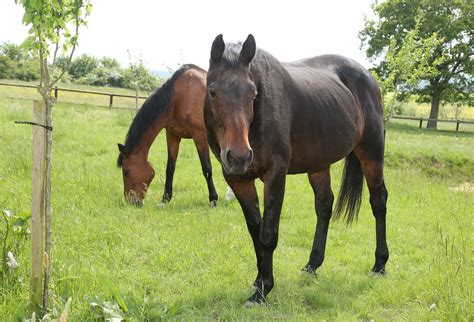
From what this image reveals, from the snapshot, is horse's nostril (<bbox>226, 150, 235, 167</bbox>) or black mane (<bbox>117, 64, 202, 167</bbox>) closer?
horse's nostril (<bbox>226, 150, 235, 167</bbox>)

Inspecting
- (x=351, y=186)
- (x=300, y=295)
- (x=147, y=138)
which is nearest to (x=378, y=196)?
(x=351, y=186)

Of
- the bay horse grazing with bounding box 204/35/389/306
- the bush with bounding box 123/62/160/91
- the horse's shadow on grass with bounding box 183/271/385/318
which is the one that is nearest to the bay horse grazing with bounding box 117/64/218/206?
the bay horse grazing with bounding box 204/35/389/306

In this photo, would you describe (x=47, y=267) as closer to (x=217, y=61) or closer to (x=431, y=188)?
(x=217, y=61)

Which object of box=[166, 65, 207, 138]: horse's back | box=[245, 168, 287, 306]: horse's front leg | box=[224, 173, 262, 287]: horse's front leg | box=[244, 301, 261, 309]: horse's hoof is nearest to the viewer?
box=[245, 168, 287, 306]: horse's front leg

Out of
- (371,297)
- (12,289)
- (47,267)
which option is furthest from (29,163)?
(371,297)

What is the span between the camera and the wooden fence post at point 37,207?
2.86 m

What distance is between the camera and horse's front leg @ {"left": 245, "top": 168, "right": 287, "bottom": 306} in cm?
359

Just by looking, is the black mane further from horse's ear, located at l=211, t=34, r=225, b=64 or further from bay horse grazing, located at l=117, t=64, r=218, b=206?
horse's ear, located at l=211, t=34, r=225, b=64

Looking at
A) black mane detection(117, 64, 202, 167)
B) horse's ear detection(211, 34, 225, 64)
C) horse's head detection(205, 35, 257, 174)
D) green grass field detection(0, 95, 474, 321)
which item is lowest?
green grass field detection(0, 95, 474, 321)

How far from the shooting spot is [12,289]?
3.35 m

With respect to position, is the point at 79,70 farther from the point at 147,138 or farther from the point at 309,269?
the point at 309,269

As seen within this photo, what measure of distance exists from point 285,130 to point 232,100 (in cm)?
70

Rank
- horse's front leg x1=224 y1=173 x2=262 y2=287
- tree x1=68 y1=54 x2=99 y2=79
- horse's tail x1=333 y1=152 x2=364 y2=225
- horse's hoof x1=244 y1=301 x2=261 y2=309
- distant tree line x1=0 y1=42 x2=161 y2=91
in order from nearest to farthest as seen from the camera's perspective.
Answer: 1. horse's hoof x1=244 y1=301 x2=261 y2=309
2. horse's front leg x1=224 y1=173 x2=262 y2=287
3. horse's tail x1=333 y1=152 x2=364 y2=225
4. distant tree line x1=0 y1=42 x2=161 y2=91
5. tree x1=68 y1=54 x2=99 y2=79

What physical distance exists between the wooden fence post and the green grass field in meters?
0.16
